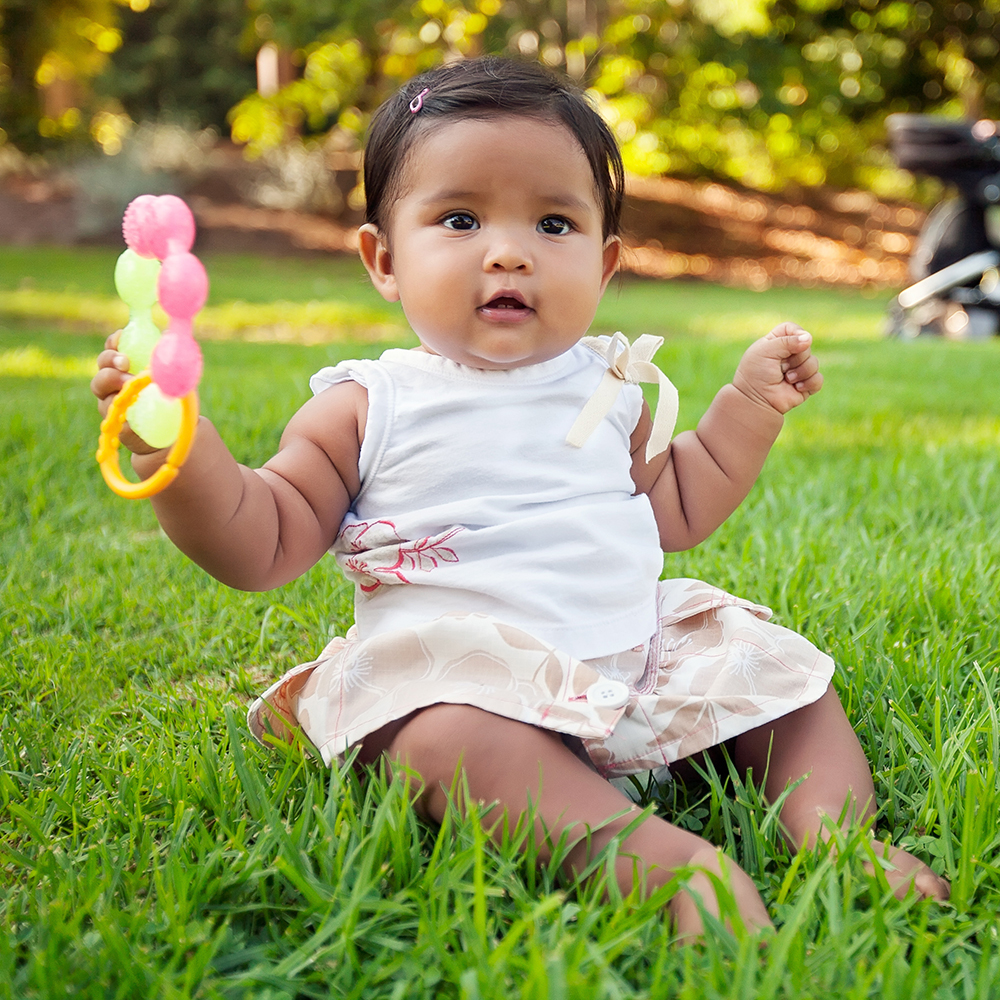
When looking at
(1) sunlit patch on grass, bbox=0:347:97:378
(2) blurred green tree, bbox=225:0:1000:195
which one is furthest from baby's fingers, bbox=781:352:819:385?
(2) blurred green tree, bbox=225:0:1000:195

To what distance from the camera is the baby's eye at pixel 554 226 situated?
1.30 metres

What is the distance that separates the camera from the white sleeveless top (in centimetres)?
124

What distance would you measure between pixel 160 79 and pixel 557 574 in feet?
64.0

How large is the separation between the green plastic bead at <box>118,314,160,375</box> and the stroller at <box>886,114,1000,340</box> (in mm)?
6219

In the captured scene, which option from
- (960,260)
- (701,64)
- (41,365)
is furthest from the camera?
(701,64)

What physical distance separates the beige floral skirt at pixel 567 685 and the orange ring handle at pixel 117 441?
328mm

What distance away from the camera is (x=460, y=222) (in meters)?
1.28

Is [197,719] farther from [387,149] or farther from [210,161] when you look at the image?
[210,161]

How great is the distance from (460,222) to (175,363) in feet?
1.51

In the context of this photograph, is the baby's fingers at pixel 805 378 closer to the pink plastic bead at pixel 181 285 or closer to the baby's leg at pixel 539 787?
the baby's leg at pixel 539 787

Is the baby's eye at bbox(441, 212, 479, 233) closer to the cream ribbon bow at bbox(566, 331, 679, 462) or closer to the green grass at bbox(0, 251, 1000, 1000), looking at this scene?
the cream ribbon bow at bbox(566, 331, 679, 462)

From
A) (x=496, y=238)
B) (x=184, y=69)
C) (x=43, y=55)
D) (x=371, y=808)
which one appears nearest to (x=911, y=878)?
(x=371, y=808)

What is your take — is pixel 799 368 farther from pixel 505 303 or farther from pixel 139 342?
pixel 139 342

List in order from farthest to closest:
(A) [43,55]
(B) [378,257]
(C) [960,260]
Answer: (A) [43,55]
(C) [960,260]
(B) [378,257]
